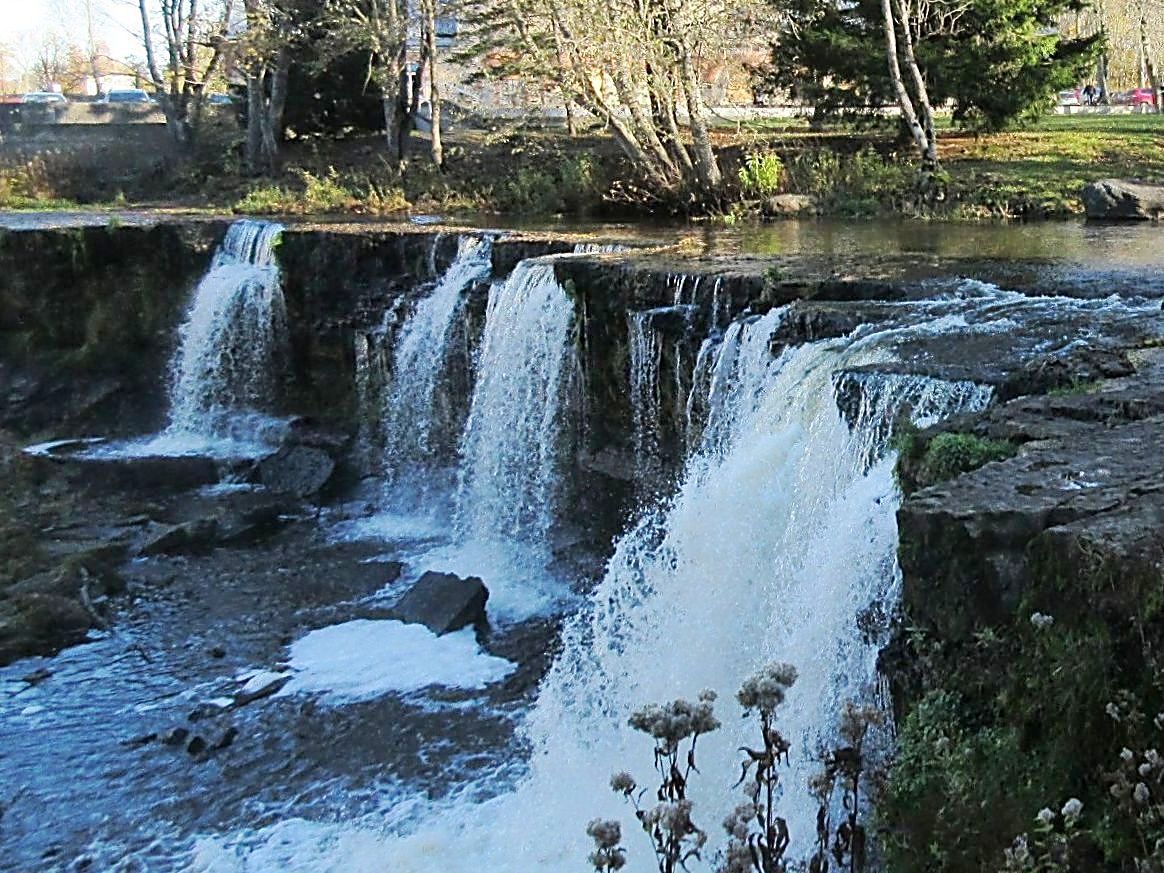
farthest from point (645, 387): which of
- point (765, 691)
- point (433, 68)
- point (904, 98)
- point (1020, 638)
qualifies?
point (433, 68)

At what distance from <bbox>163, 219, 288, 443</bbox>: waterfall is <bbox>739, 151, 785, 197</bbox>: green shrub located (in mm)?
6826

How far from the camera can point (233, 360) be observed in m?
14.3

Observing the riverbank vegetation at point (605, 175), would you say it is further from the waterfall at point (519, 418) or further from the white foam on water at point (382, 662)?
the white foam on water at point (382, 662)

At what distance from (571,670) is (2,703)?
3.79 metres

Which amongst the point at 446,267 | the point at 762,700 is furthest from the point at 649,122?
the point at 762,700

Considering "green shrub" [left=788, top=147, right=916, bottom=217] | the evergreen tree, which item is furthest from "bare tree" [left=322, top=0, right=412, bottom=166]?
"green shrub" [left=788, top=147, right=916, bottom=217]

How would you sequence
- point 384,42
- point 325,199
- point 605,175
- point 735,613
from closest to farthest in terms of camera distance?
1. point 735,613
2. point 605,175
3. point 325,199
4. point 384,42

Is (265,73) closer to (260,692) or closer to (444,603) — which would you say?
(444,603)

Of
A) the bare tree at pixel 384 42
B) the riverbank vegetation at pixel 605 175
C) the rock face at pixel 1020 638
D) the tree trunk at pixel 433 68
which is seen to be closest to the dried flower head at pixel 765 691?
the rock face at pixel 1020 638

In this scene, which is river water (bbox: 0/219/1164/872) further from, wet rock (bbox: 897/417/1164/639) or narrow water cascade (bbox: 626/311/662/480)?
wet rock (bbox: 897/417/1164/639)

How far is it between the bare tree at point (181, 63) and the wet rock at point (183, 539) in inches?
645

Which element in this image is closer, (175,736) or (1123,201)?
(175,736)

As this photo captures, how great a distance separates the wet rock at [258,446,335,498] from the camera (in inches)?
482

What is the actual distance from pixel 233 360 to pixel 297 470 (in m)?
2.49
